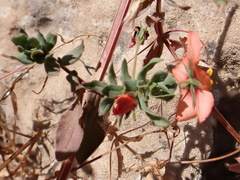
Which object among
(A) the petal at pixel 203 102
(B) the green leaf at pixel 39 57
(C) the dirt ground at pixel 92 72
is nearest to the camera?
(A) the petal at pixel 203 102

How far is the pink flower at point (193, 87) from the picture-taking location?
2.73 ft

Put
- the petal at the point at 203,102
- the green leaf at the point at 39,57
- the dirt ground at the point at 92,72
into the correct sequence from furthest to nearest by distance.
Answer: the dirt ground at the point at 92,72 → the green leaf at the point at 39,57 → the petal at the point at 203,102

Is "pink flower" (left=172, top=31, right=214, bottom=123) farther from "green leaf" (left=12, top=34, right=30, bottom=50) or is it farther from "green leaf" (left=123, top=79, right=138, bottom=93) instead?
A: "green leaf" (left=12, top=34, right=30, bottom=50)

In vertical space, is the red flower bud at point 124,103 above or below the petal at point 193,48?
below

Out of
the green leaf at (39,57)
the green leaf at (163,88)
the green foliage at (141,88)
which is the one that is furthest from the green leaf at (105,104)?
the green leaf at (39,57)

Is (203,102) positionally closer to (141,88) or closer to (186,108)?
(186,108)

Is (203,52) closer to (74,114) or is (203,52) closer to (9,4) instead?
(74,114)

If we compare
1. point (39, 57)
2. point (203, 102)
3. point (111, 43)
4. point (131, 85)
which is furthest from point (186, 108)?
point (39, 57)

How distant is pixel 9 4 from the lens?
1.57 m

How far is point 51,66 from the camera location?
0.93 metres

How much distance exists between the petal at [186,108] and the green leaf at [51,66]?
0.33 meters

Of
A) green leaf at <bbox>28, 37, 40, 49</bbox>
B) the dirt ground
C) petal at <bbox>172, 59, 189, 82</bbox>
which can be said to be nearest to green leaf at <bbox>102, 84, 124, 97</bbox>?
petal at <bbox>172, 59, 189, 82</bbox>

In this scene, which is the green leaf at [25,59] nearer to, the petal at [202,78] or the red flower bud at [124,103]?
the red flower bud at [124,103]

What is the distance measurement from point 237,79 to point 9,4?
1.02m
